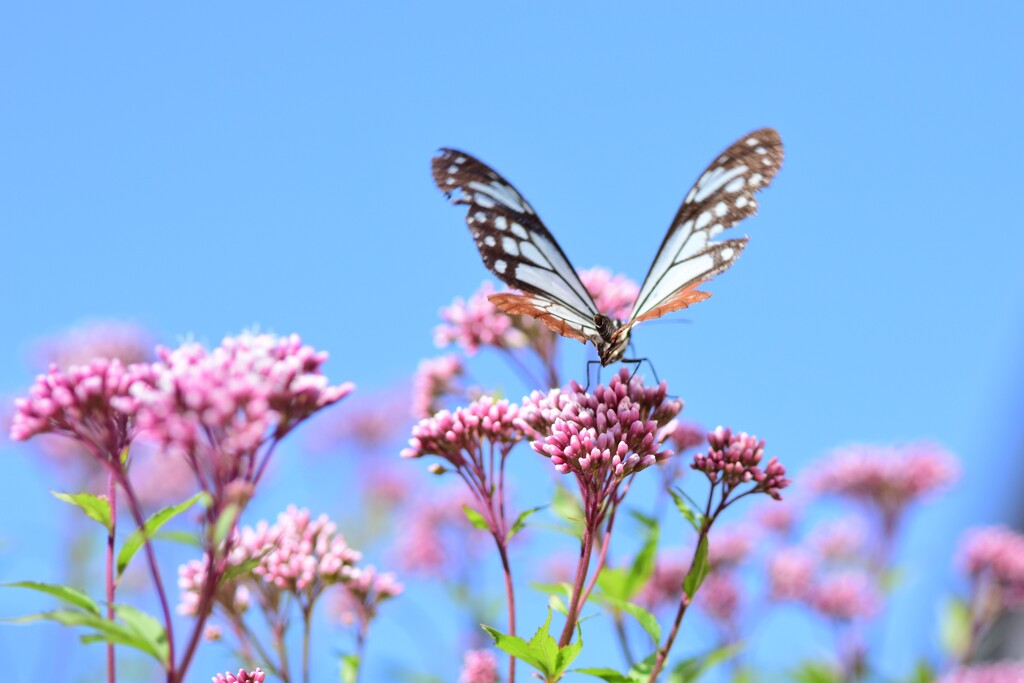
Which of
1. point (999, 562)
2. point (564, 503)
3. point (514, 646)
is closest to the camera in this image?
point (514, 646)

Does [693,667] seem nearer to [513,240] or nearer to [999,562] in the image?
[513,240]

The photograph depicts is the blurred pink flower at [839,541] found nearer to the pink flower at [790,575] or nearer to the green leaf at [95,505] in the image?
the pink flower at [790,575]

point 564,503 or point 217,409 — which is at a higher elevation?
point 564,503

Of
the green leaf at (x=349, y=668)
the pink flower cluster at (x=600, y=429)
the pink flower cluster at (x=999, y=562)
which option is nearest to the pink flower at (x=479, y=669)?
the green leaf at (x=349, y=668)

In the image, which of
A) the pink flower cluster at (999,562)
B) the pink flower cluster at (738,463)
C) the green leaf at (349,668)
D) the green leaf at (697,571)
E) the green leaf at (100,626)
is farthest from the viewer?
the pink flower cluster at (999,562)

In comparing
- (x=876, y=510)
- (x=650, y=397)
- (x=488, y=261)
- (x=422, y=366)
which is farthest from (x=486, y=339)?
(x=876, y=510)

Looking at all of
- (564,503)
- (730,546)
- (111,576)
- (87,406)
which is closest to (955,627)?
(730,546)

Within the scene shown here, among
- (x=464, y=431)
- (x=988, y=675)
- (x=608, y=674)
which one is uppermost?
(x=464, y=431)

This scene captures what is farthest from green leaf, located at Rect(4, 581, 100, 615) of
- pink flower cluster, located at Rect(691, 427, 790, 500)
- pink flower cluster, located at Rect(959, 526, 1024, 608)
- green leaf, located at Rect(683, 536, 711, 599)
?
pink flower cluster, located at Rect(959, 526, 1024, 608)

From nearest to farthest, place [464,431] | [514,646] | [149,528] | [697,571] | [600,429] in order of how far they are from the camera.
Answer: [149,528] → [514,646] → [697,571] → [600,429] → [464,431]
